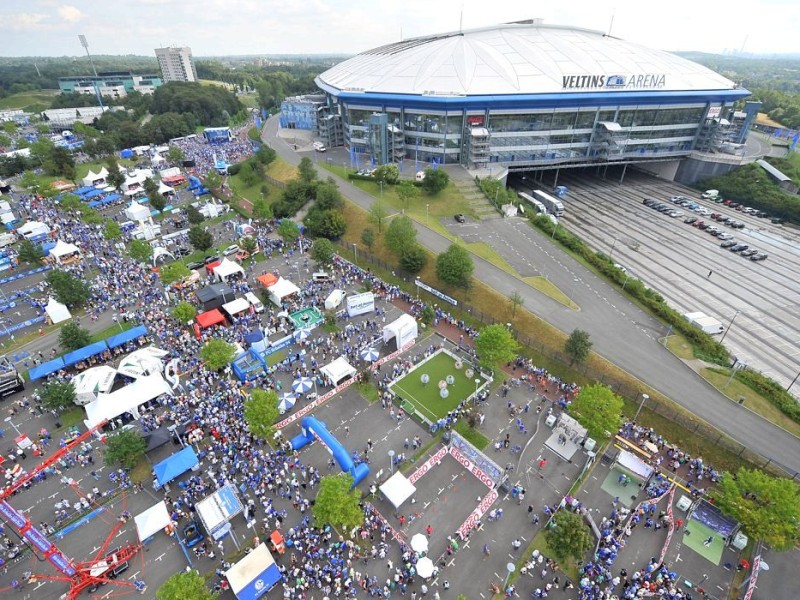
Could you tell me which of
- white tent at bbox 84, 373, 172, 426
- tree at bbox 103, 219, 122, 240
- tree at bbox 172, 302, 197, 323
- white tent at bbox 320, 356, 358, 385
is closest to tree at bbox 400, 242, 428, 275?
white tent at bbox 320, 356, 358, 385

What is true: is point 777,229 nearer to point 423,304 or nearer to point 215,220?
point 423,304

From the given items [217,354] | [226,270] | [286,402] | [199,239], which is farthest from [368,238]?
[286,402]

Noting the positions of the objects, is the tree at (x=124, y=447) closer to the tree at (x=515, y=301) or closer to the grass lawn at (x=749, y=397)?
the tree at (x=515, y=301)

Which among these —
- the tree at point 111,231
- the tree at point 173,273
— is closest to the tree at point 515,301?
the tree at point 173,273

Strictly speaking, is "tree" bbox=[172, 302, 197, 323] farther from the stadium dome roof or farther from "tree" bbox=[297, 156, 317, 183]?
the stadium dome roof

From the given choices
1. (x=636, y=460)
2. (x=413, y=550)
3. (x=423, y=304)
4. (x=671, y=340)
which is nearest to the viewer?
(x=413, y=550)

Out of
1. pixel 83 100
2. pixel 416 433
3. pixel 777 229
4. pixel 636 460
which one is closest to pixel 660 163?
pixel 777 229
